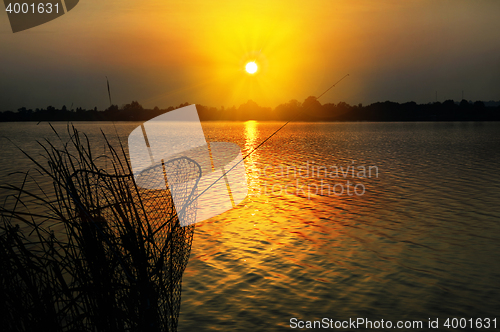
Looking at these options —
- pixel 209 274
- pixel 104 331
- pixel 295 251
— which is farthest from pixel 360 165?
pixel 104 331

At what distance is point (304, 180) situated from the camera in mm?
17656

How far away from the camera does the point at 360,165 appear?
23094 millimetres

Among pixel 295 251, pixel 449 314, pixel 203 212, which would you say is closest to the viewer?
pixel 449 314

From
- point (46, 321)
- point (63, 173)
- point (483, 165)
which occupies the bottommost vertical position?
point (483, 165)

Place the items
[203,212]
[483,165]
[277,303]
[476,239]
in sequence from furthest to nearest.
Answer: [483,165]
[203,212]
[476,239]
[277,303]

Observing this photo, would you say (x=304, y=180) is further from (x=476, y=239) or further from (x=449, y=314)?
(x=449, y=314)

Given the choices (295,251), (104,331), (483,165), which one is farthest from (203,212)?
(483,165)

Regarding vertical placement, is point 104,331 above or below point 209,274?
above

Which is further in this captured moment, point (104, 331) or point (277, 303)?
point (277, 303)

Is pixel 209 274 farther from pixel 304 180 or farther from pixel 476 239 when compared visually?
pixel 304 180

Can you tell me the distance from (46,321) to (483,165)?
78.5ft

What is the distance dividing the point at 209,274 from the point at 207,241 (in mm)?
1914

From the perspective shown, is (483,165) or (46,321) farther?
(483,165)

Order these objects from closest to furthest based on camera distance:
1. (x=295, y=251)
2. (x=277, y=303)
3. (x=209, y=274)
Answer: (x=277, y=303) < (x=209, y=274) < (x=295, y=251)
